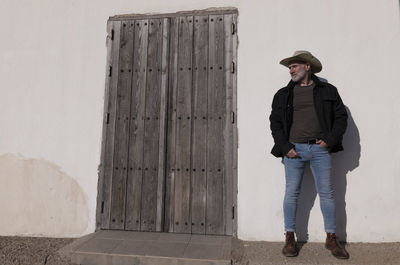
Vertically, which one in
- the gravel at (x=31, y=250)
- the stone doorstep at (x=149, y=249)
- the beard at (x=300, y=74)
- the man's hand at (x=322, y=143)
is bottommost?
the gravel at (x=31, y=250)

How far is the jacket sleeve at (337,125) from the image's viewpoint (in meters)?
2.85

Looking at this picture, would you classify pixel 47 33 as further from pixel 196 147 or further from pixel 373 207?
pixel 373 207

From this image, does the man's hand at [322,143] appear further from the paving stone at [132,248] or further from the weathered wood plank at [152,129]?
the paving stone at [132,248]

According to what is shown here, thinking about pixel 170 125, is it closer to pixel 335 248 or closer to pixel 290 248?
pixel 290 248

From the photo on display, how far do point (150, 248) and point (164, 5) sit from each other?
2847mm

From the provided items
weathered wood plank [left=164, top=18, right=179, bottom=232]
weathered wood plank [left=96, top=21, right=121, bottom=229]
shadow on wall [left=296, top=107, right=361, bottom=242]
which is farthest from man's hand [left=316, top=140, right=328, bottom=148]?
weathered wood plank [left=96, top=21, right=121, bottom=229]

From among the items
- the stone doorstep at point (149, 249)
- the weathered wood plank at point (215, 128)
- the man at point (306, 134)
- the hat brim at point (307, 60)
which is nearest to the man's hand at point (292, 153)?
the man at point (306, 134)

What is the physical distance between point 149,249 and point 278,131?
172 cm

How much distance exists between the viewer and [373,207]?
10.6 feet

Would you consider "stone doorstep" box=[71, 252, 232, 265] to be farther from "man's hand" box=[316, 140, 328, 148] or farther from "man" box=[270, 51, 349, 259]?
"man's hand" box=[316, 140, 328, 148]

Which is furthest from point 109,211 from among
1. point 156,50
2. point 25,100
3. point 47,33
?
point 47,33

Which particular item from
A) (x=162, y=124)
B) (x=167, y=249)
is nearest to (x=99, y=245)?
(x=167, y=249)

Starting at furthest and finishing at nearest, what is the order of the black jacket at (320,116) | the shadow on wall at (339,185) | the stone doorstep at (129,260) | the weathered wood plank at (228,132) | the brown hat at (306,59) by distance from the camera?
1. the weathered wood plank at (228,132)
2. the shadow on wall at (339,185)
3. the brown hat at (306,59)
4. the black jacket at (320,116)
5. the stone doorstep at (129,260)

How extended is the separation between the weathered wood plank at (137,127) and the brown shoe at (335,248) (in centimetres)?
206
